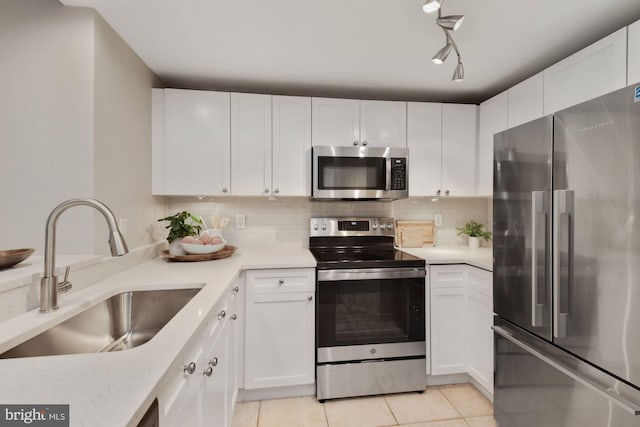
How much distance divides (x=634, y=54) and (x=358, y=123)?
155 cm

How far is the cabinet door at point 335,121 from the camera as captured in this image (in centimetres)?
239

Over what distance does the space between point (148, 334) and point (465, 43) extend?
231 centimetres

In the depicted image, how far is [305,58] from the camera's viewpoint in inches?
78.5

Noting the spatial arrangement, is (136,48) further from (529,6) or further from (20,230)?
(529,6)

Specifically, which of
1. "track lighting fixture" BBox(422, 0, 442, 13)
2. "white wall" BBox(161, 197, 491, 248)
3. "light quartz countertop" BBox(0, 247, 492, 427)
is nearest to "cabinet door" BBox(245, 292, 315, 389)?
"light quartz countertop" BBox(0, 247, 492, 427)

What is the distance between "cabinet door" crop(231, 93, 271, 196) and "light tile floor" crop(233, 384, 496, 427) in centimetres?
149

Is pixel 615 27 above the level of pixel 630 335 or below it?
above

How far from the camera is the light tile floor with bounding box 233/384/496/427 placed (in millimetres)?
1867

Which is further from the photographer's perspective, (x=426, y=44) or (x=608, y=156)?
(x=426, y=44)

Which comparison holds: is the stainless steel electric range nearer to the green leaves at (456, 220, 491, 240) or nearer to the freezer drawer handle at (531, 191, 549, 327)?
the freezer drawer handle at (531, 191, 549, 327)

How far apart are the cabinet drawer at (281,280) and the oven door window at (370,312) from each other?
3.8 inches

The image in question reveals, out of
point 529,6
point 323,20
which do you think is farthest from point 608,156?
point 323,20

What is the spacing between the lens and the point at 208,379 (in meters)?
1.20

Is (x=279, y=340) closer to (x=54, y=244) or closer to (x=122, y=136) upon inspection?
(x=54, y=244)
